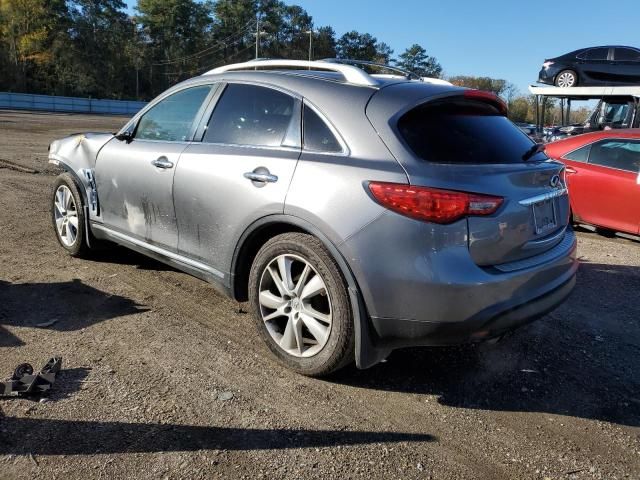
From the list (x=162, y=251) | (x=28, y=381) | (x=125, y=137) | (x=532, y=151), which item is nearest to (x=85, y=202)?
(x=125, y=137)

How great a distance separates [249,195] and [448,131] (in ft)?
4.01

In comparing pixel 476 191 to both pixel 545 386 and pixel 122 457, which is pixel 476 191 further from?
pixel 122 457

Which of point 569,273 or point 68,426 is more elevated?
A: point 569,273

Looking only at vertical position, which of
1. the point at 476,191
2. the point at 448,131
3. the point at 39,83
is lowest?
the point at 476,191

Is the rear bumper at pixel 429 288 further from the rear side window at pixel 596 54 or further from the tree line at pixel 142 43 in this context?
the tree line at pixel 142 43

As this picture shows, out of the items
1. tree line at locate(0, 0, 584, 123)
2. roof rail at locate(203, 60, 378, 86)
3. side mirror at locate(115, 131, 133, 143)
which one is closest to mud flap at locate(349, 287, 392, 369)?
roof rail at locate(203, 60, 378, 86)

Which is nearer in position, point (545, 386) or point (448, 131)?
point (448, 131)

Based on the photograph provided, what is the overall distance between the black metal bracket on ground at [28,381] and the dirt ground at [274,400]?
61mm

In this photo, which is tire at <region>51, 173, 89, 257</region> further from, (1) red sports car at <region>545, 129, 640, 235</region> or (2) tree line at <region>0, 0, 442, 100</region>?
(2) tree line at <region>0, 0, 442, 100</region>

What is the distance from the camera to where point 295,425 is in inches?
108

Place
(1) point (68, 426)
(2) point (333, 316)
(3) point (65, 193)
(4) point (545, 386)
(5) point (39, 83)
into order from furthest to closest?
(5) point (39, 83)
(3) point (65, 193)
(4) point (545, 386)
(2) point (333, 316)
(1) point (68, 426)

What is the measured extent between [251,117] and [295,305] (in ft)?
4.29

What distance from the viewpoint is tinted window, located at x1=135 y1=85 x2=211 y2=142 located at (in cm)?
402

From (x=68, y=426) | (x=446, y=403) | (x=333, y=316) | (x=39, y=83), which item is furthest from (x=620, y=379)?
(x=39, y=83)
